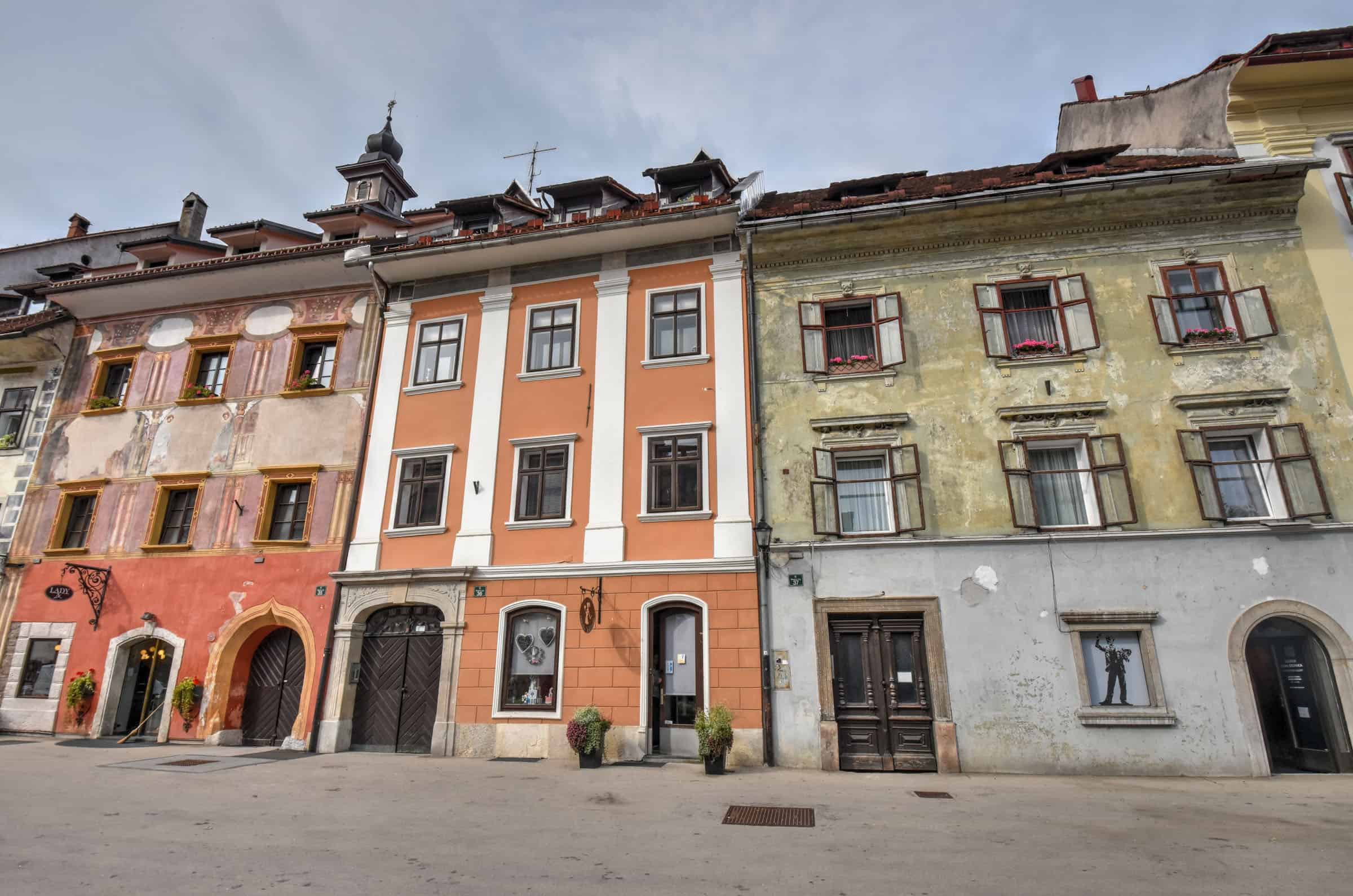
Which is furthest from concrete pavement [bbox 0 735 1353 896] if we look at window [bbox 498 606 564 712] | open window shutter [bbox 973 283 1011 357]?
open window shutter [bbox 973 283 1011 357]

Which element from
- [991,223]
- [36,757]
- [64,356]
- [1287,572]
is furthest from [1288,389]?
[64,356]

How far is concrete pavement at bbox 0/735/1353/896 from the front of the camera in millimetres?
5625

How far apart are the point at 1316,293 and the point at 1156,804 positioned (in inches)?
395

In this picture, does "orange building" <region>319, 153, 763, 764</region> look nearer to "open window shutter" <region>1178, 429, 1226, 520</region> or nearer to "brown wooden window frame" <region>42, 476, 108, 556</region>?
"brown wooden window frame" <region>42, 476, 108, 556</region>

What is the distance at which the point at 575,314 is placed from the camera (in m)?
15.7

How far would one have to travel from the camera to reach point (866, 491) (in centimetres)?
1310

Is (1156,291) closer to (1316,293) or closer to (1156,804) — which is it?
(1316,293)

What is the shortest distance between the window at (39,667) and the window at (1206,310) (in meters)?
24.3

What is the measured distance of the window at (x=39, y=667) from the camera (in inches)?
627

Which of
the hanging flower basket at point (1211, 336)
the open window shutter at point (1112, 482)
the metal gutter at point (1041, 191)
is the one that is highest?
the metal gutter at point (1041, 191)

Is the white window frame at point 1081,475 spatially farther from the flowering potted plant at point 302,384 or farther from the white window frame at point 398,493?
the flowering potted plant at point 302,384

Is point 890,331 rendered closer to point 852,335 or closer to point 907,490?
point 852,335

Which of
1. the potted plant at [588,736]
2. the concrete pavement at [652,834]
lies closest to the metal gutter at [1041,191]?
the potted plant at [588,736]

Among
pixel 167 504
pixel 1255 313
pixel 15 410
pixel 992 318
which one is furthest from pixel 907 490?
pixel 15 410
